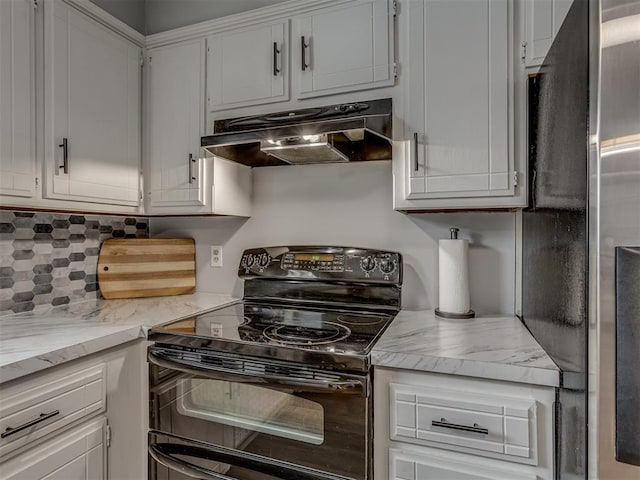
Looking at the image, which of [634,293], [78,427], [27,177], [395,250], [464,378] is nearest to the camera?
[634,293]

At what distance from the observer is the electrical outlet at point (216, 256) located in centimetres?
205

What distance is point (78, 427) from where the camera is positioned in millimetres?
1188

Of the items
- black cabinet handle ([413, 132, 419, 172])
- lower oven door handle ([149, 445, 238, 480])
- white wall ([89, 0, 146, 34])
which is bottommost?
lower oven door handle ([149, 445, 238, 480])

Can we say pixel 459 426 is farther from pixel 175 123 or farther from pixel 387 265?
pixel 175 123

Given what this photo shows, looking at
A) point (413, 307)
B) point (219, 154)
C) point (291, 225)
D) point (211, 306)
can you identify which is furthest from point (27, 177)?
point (413, 307)

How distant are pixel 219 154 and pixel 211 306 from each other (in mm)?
697

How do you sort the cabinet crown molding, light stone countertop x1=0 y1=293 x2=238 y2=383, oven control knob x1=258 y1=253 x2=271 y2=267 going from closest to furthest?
light stone countertop x1=0 y1=293 x2=238 y2=383 → the cabinet crown molding → oven control knob x1=258 y1=253 x2=271 y2=267

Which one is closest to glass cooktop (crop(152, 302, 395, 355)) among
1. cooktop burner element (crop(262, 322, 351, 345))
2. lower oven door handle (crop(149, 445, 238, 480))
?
cooktop burner element (crop(262, 322, 351, 345))

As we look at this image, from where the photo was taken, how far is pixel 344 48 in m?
1.51

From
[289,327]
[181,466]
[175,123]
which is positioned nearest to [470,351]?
[289,327]

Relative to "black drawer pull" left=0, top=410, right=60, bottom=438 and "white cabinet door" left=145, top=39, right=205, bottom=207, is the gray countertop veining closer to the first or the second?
"black drawer pull" left=0, top=410, right=60, bottom=438

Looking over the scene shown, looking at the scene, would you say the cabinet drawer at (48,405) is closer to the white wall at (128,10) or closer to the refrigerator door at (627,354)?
the refrigerator door at (627,354)

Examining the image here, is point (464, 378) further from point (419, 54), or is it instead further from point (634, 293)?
point (419, 54)

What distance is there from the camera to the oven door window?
1.13 metres
